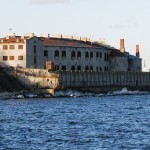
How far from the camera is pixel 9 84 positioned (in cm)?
12306

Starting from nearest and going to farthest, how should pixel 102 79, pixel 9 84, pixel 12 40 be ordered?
pixel 9 84, pixel 12 40, pixel 102 79

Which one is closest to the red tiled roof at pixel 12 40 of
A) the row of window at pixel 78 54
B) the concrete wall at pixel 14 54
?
the concrete wall at pixel 14 54

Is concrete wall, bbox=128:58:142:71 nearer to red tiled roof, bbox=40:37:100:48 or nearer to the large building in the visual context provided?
the large building

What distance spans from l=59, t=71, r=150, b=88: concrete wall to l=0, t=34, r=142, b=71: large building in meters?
3.91

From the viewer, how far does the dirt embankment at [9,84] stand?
397 ft

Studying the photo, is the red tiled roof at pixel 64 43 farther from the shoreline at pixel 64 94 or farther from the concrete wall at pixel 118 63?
the shoreline at pixel 64 94

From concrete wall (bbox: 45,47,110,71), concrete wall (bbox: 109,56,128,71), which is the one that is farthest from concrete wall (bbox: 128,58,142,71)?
concrete wall (bbox: 45,47,110,71)

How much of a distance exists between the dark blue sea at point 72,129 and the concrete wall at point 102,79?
45143 mm

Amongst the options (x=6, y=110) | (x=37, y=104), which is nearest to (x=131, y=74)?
(x=37, y=104)

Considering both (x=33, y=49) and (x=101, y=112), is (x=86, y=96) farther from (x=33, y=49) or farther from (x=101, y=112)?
(x=101, y=112)

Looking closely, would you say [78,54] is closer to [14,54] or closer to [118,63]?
[118,63]

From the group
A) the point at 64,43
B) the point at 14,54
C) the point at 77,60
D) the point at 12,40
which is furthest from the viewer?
the point at 77,60

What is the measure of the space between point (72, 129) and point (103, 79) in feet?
278

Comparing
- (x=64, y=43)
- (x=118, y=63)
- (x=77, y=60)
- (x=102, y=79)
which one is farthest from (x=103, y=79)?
(x=118, y=63)
